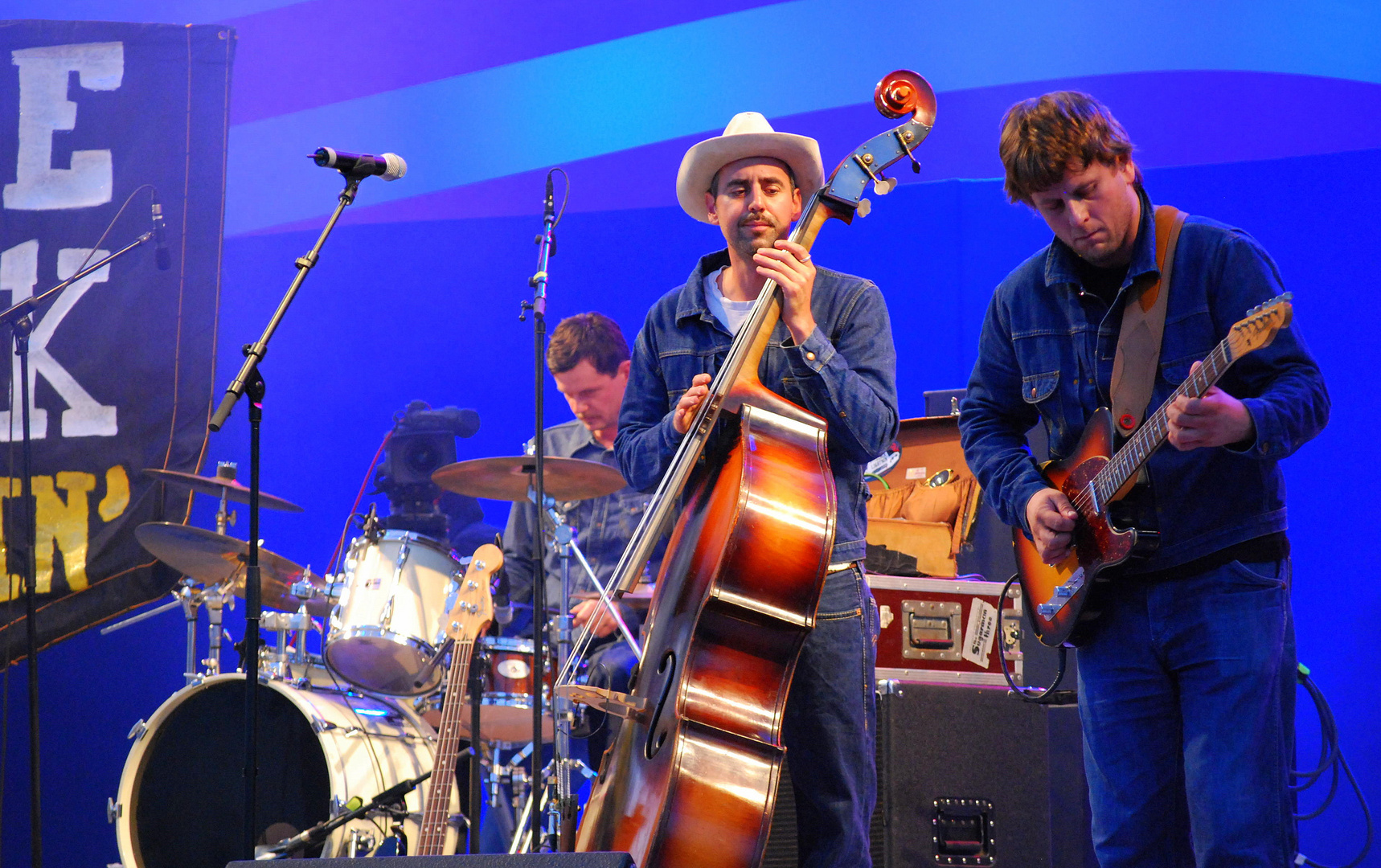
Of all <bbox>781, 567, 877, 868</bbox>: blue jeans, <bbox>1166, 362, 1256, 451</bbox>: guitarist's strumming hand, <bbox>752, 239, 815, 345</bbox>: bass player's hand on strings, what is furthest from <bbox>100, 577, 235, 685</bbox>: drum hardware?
<bbox>1166, 362, 1256, 451</bbox>: guitarist's strumming hand

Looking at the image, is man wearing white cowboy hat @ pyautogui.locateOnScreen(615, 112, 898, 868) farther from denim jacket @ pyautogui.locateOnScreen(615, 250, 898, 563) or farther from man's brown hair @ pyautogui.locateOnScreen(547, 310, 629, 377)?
man's brown hair @ pyautogui.locateOnScreen(547, 310, 629, 377)

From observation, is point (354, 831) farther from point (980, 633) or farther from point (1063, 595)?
point (1063, 595)

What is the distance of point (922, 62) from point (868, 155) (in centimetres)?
338

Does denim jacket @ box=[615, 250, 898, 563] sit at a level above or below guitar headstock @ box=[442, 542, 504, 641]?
above

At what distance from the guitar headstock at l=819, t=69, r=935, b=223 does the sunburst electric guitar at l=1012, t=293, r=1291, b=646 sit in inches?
29.5

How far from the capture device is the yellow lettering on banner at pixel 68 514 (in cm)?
550

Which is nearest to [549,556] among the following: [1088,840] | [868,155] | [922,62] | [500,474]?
[500,474]

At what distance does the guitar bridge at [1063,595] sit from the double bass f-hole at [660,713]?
766mm

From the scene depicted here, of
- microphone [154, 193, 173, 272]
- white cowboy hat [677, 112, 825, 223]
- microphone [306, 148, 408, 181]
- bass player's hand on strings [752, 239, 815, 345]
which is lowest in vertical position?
bass player's hand on strings [752, 239, 815, 345]

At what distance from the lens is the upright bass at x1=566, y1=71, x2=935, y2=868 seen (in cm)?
217

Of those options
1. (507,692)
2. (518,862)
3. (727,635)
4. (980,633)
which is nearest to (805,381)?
(727,635)

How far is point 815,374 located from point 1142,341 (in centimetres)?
67

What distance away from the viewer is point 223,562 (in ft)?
15.1

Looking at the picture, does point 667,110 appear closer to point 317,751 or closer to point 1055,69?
point 1055,69
